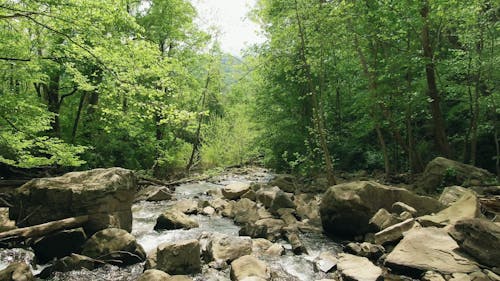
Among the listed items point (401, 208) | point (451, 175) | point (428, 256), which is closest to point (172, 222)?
point (401, 208)

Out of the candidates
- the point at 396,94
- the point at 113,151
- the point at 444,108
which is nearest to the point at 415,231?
the point at 396,94

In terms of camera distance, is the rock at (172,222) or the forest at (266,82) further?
the rock at (172,222)

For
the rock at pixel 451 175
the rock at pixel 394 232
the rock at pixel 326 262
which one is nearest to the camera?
the rock at pixel 326 262

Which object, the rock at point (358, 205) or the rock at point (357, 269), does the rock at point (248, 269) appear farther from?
the rock at point (358, 205)

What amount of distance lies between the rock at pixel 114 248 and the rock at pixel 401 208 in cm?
623

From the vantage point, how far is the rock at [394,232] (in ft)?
23.1

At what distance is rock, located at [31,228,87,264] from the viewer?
258 inches

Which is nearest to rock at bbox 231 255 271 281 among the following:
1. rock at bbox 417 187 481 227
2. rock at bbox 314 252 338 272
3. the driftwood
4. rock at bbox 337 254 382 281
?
rock at bbox 314 252 338 272

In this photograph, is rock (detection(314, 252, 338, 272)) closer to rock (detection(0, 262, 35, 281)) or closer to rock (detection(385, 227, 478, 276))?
rock (detection(385, 227, 478, 276))

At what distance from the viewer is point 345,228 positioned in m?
8.51

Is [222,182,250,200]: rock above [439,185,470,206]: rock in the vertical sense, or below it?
below

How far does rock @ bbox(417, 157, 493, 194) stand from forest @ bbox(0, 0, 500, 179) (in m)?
1.64

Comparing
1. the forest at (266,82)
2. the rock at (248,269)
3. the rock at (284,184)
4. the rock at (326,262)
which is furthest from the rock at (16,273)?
the rock at (284,184)

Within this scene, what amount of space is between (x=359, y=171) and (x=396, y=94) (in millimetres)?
6002
